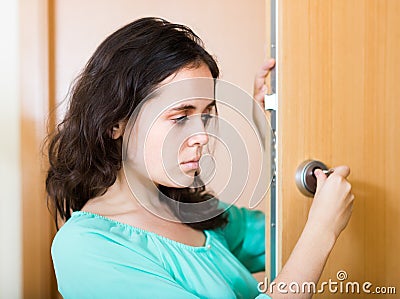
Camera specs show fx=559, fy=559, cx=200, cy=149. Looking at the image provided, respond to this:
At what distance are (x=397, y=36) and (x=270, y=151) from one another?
0.35 metres

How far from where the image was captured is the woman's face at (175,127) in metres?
0.90

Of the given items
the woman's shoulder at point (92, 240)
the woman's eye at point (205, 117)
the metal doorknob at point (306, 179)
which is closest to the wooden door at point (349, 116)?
the metal doorknob at point (306, 179)

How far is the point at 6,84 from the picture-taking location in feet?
4.17

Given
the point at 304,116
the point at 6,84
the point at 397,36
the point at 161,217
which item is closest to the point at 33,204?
the point at 6,84

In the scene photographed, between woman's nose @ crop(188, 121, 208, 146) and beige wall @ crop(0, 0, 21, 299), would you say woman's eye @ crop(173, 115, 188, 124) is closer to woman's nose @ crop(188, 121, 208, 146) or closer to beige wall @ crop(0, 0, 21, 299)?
woman's nose @ crop(188, 121, 208, 146)

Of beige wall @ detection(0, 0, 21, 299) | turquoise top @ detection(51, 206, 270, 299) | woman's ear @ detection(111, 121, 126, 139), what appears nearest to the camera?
turquoise top @ detection(51, 206, 270, 299)

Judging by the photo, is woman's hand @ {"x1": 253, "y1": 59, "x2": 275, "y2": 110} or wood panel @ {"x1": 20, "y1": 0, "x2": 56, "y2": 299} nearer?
woman's hand @ {"x1": 253, "y1": 59, "x2": 275, "y2": 110}

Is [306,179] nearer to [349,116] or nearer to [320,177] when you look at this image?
[320,177]

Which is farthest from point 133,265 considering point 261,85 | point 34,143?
point 34,143

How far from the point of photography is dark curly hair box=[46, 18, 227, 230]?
94 centimetres

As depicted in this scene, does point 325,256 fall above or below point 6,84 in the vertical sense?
below

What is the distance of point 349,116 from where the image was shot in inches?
39.6

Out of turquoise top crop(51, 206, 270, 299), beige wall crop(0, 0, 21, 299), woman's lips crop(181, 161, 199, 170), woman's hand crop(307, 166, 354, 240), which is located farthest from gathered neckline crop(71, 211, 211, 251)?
beige wall crop(0, 0, 21, 299)

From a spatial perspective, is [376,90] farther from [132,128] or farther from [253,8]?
[253,8]
